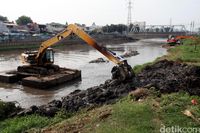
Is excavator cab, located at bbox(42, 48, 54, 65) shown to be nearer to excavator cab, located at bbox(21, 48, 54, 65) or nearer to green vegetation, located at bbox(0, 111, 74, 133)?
excavator cab, located at bbox(21, 48, 54, 65)

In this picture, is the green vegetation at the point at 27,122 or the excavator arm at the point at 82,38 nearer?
the green vegetation at the point at 27,122

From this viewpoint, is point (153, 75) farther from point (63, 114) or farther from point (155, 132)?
point (155, 132)

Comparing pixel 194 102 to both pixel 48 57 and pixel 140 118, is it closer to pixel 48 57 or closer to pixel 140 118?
pixel 140 118

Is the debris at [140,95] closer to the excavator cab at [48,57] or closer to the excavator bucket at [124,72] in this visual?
the excavator bucket at [124,72]

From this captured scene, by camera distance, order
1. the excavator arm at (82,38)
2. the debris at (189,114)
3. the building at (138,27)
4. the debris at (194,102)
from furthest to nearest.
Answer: the building at (138,27) → the excavator arm at (82,38) → the debris at (194,102) → the debris at (189,114)

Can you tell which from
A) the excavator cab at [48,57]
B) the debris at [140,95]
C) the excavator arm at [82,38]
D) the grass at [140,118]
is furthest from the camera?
the excavator cab at [48,57]

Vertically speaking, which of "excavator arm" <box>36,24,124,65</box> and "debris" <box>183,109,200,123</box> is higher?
"excavator arm" <box>36,24,124,65</box>

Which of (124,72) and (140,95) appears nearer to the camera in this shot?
(140,95)

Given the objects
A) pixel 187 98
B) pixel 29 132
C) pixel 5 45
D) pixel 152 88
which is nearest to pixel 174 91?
pixel 152 88

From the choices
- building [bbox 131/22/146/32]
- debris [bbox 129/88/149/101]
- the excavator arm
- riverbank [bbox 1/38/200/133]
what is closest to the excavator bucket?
the excavator arm

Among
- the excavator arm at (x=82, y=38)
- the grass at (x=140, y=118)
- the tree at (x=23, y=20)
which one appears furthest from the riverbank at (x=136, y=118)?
the tree at (x=23, y=20)

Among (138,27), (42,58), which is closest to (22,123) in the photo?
(42,58)

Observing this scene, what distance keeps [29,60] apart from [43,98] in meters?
6.67

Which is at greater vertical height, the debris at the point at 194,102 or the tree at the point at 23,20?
the tree at the point at 23,20
